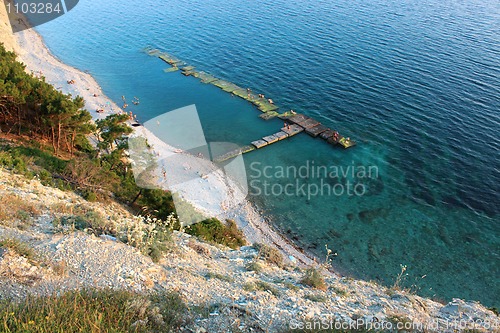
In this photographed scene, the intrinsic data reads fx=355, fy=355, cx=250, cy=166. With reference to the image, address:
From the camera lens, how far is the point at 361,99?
5150cm

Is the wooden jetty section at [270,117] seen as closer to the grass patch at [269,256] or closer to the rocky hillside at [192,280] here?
the grass patch at [269,256]

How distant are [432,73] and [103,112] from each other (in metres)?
49.5

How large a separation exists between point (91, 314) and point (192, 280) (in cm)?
495

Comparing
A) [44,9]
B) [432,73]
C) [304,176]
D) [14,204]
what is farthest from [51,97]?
[44,9]

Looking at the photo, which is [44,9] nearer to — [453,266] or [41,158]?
[41,158]

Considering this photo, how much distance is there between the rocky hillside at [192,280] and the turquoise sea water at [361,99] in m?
15.4

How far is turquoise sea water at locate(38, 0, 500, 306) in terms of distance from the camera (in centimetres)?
3122

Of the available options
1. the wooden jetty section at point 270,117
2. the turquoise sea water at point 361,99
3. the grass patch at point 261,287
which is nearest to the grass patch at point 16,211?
the grass patch at point 261,287

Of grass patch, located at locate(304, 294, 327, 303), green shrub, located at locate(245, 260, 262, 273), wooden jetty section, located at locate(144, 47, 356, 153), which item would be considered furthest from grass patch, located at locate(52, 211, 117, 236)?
wooden jetty section, located at locate(144, 47, 356, 153)

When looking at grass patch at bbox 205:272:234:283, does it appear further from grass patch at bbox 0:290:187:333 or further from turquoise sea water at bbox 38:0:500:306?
turquoise sea water at bbox 38:0:500:306

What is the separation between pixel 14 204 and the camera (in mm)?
14703

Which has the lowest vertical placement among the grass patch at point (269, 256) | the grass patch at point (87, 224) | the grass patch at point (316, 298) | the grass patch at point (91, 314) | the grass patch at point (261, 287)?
the grass patch at point (269, 256)

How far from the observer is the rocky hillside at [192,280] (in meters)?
9.73

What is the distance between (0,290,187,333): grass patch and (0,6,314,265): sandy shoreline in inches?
821
